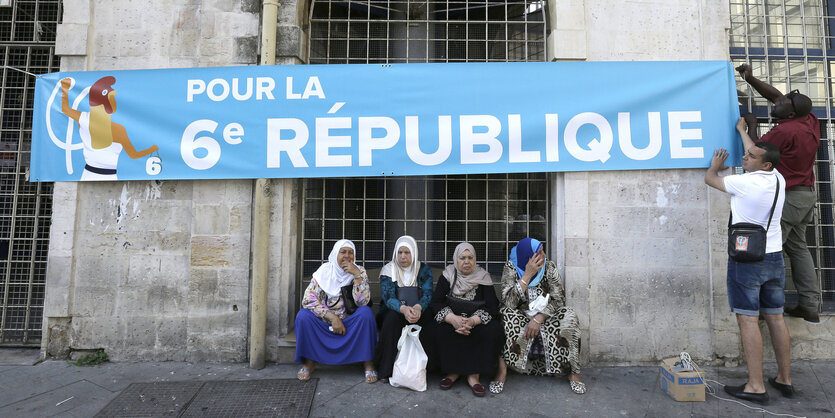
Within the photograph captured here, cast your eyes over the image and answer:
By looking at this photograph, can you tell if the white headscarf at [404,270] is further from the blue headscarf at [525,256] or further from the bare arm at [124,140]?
the bare arm at [124,140]

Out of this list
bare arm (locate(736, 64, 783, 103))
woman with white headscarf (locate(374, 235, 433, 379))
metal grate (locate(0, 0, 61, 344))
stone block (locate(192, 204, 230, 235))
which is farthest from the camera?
metal grate (locate(0, 0, 61, 344))

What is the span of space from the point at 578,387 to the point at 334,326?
214 cm

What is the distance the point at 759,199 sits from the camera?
3436 millimetres

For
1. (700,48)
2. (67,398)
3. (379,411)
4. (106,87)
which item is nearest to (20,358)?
(67,398)

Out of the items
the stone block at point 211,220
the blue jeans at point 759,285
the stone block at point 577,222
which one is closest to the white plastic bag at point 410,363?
the stone block at point 577,222

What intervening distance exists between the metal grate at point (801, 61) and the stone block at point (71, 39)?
6.85 meters

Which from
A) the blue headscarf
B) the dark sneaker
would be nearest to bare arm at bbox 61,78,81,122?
the blue headscarf

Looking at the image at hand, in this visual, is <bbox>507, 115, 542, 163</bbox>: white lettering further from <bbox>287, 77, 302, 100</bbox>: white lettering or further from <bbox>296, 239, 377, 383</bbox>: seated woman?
<bbox>287, 77, 302, 100</bbox>: white lettering

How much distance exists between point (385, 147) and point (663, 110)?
8.96 ft

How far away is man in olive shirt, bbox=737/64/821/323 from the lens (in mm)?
3953

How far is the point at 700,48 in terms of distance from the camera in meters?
4.45

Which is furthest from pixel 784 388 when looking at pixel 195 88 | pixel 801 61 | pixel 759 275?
pixel 195 88

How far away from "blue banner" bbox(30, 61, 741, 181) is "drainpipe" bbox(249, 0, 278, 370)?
0.64 ft

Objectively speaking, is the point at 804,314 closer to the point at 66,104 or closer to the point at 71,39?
the point at 66,104
